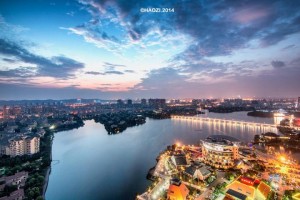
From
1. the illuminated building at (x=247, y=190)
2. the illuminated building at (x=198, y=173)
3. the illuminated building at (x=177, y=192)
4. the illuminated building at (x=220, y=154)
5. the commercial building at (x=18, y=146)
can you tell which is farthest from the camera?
the commercial building at (x=18, y=146)

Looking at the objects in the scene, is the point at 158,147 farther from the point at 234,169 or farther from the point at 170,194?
the point at 170,194

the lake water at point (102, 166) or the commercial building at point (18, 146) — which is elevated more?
the commercial building at point (18, 146)

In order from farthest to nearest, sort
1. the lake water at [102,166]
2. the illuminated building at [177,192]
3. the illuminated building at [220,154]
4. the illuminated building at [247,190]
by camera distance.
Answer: the illuminated building at [220,154] < the lake water at [102,166] < the illuminated building at [177,192] < the illuminated building at [247,190]

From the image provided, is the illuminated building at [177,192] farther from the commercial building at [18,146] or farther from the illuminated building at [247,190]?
the commercial building at [18,146]

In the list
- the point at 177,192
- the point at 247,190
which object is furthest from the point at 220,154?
the point at 177,192

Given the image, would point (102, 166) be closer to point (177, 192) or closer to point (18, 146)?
point (18, 146)

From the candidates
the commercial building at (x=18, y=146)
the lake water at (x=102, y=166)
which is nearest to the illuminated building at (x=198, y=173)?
the lake water at (x=102, y=166)

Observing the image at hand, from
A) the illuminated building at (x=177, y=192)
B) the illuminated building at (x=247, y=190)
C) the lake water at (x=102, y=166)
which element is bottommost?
the lake water at (x=102, y=166)

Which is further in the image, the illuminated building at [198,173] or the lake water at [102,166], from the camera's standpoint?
the lake water at [102,166]

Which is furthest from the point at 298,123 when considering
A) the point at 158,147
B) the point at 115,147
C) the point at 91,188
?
the point at 91,188

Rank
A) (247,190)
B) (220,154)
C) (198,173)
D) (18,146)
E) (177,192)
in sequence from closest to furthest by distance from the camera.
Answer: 1. (247,190)
2. (177,192)
3. (198,173)
4. (220,154)
5. (18,146)

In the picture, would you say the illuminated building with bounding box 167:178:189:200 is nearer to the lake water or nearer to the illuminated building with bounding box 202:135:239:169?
the lake water
